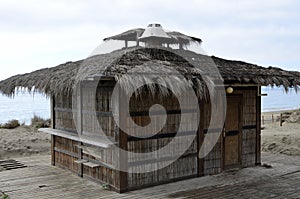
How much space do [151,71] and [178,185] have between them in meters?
1.95

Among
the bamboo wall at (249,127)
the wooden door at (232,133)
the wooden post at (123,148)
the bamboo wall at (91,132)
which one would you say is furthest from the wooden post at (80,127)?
the bamboo wall at (249,127)

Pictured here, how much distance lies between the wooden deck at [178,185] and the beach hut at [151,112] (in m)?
0.23

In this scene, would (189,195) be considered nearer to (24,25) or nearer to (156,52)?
(156,52)

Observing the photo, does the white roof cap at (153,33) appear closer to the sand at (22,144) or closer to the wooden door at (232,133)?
the wooden door at (232,133)

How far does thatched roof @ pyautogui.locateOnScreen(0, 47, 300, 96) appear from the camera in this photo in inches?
184

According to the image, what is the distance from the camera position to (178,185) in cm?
525

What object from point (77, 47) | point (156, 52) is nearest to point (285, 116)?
point (77, 47)

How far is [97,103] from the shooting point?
5352 millimetres

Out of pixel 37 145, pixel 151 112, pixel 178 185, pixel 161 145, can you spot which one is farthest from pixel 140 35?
pixel 37 145

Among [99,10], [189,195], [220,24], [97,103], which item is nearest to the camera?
[189,195]

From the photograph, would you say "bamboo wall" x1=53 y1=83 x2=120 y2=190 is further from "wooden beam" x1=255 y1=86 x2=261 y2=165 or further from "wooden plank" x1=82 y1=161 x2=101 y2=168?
"wooden beam" x1=255 y1=86 x2=261 y2=165

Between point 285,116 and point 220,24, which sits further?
point 285,116

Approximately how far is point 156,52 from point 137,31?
1686mm

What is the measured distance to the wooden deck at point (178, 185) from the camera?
473cm
